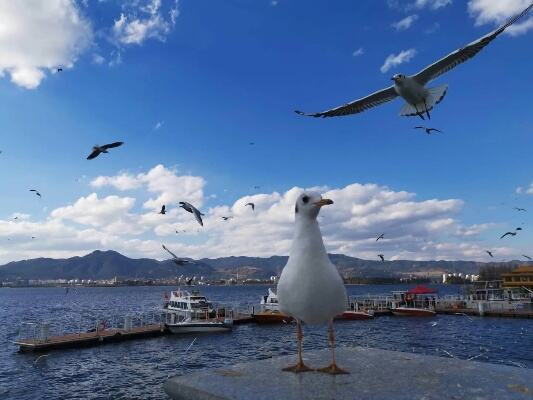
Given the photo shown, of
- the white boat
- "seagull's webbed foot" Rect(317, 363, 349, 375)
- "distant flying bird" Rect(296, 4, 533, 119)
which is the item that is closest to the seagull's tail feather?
"distant flying bird" Rect(296, 4, 533, 119)

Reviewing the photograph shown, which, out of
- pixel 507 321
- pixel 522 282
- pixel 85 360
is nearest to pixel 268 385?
pixel 85 360

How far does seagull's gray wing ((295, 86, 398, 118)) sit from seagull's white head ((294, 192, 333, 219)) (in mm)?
3300

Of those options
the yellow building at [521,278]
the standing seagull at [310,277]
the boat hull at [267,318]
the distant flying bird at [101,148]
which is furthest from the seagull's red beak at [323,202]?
the yellow building at [521,278]

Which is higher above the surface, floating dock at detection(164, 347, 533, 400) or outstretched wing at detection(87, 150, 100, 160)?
outstretched wing at detection(87, 150, 100, 160)

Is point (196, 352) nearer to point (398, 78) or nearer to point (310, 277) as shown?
point (398, 78)

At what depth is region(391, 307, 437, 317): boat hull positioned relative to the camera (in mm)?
59166

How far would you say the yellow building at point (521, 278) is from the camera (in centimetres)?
6656

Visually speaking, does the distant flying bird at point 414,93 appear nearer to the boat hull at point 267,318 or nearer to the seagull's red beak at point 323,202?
the seagull's red beak at point 323,202

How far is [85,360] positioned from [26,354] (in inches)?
219

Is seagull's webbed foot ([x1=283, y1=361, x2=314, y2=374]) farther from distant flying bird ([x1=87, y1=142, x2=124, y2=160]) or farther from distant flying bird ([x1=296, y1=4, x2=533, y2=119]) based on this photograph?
distant flying bird ([x1=87, y1=142, x2=124, y2=160])

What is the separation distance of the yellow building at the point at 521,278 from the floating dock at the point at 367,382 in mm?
68575

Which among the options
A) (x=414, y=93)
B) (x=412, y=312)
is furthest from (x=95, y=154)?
(x=412, y=312)

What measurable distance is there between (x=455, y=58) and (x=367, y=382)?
6.30 meters

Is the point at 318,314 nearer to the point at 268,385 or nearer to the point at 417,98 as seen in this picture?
the point at 268,385
